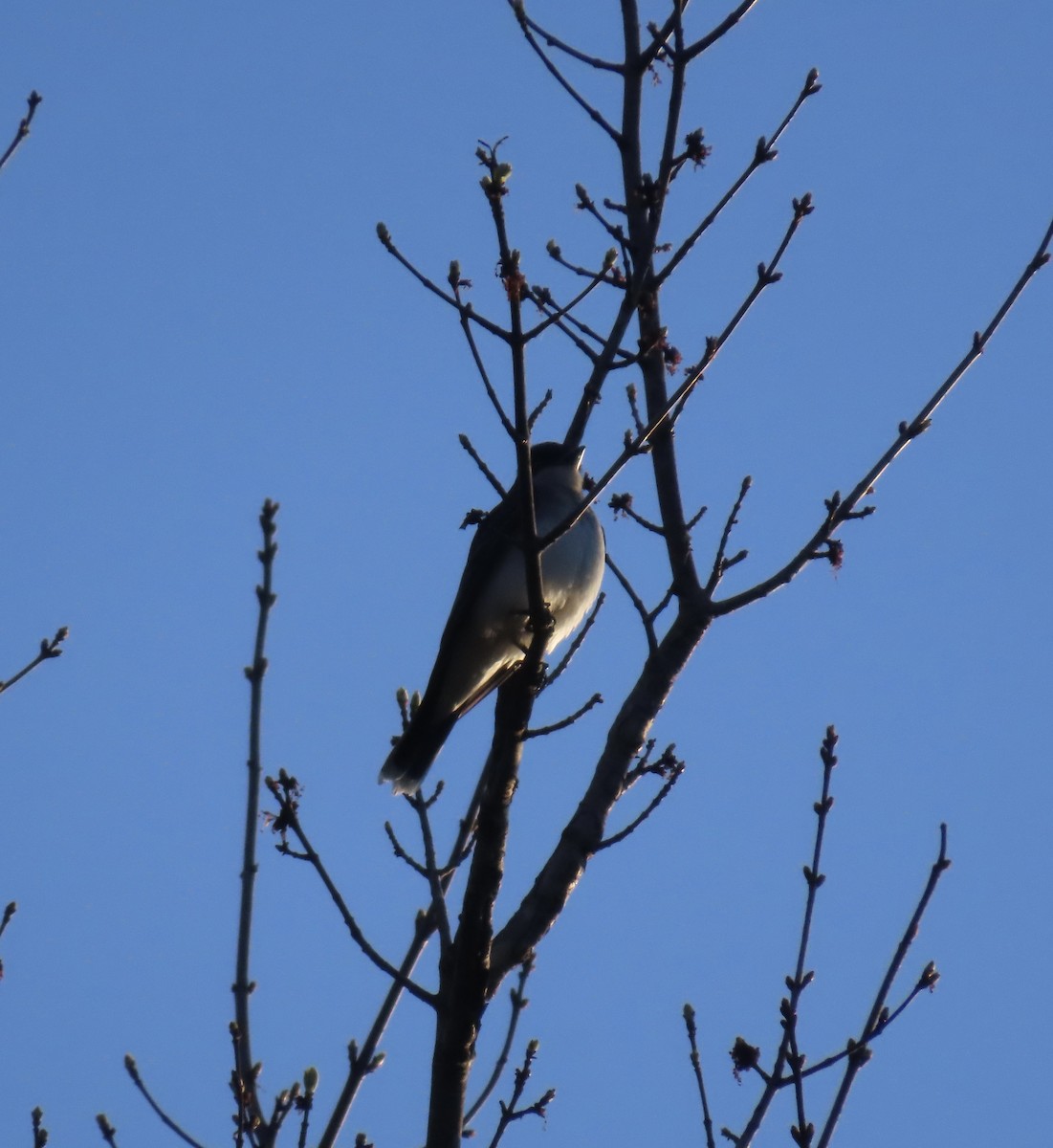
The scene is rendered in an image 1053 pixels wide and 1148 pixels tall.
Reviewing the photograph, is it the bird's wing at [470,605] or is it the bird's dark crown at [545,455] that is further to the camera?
the bird's dark crown at [545,455]

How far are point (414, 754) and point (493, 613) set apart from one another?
729mm

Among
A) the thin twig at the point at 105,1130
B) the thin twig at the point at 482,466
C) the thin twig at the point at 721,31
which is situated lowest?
the thin twig at the point at 105,1130

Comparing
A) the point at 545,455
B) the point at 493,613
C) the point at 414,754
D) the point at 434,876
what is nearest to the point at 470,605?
the point at 493,613

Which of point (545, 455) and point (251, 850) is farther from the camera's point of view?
point (545, 455)

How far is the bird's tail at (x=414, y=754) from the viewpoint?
7290 mm

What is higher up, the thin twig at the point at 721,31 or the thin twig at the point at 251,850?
the thin twig at the point at 721,31

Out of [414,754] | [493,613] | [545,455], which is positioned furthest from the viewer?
[545,455]

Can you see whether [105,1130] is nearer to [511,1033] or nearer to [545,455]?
[511,1033]

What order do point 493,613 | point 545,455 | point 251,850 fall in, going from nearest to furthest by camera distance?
1. point 251,850
2. point 493,613
3. point 545,455

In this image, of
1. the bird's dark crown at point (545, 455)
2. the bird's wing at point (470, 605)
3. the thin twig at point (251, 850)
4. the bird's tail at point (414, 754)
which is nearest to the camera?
the thin twig at point (251, 850)

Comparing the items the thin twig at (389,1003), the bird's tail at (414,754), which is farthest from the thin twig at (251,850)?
the bird's tail at (414,754)

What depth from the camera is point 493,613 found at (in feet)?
25.0

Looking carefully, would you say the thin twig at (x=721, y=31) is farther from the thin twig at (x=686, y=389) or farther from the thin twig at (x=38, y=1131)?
the thin twig at (x=38, y=1131)

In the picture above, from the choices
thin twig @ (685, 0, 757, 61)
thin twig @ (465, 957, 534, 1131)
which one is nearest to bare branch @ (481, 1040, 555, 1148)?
thin twig @ (465, 957, 534, 1131)
